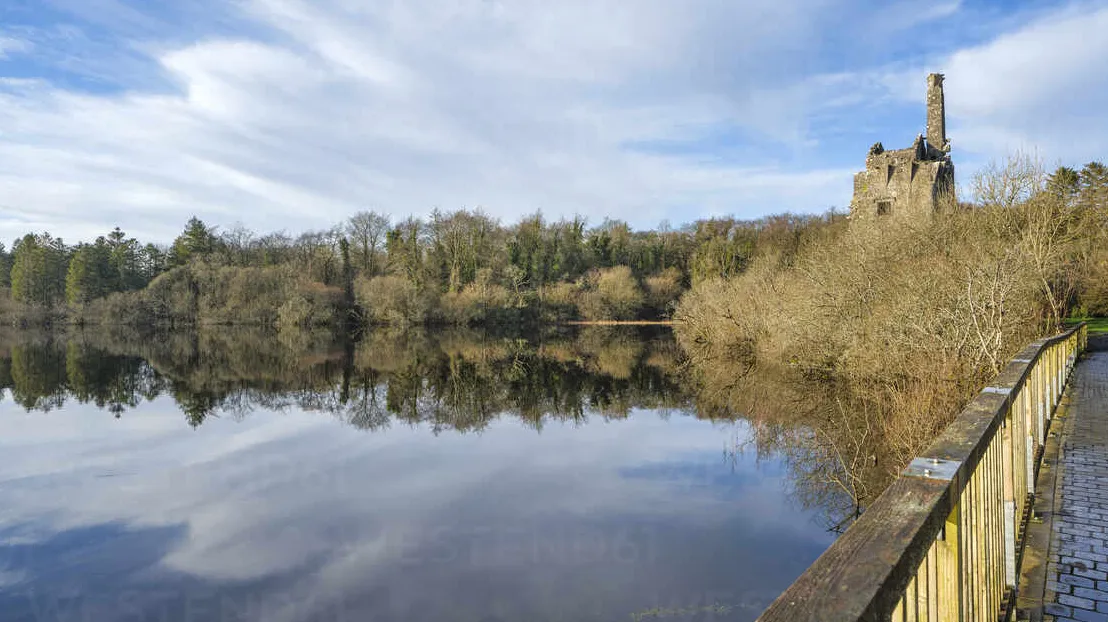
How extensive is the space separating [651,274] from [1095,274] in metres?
37.6

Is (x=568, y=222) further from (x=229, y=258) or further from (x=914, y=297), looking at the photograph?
(x=914, y=297)

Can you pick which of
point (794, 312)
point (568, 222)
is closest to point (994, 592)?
point (794, 312)

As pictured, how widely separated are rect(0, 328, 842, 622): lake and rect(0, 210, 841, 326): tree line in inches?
1377

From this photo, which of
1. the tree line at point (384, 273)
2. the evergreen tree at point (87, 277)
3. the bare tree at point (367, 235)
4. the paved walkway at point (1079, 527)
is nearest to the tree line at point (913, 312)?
the paved walkway at point (1079, 527)

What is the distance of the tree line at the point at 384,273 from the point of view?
186 ft

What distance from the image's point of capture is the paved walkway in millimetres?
3658

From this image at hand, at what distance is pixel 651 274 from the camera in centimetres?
6719

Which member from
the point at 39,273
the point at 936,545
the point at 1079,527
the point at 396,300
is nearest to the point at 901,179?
the point at 1079,527

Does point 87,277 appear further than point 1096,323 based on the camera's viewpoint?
Yes

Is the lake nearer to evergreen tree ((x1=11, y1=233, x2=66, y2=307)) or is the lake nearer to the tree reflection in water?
the tree reflection in water

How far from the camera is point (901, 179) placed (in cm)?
2555

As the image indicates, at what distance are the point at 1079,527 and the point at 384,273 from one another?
191 feet

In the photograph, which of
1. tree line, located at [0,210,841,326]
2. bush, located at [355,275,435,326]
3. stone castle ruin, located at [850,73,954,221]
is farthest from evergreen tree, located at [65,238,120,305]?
stone castle ruin, located at [850,73,954,221]

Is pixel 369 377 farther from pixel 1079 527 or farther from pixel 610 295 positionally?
pixel 610 295
